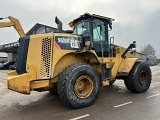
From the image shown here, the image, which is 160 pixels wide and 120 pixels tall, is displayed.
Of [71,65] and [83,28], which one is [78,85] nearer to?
[71,65]

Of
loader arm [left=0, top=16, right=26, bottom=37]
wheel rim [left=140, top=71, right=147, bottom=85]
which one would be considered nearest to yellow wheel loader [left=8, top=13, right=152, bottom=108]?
wheel rim [left=140, top=71, right=147, bottom=85]

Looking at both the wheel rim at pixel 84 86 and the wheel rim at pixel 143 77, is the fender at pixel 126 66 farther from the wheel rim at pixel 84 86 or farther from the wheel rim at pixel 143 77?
the wheel rim at pixel 84 86

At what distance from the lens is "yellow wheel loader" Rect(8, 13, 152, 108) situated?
593 cm

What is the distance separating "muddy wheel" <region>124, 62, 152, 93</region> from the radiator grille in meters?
3.25

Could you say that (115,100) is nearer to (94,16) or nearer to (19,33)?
(94,16)

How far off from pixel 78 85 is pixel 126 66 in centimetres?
241

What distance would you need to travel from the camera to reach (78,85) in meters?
6.33

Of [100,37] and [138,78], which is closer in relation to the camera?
[100,37]

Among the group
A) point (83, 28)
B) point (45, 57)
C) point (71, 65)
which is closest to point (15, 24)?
point (45, 57)

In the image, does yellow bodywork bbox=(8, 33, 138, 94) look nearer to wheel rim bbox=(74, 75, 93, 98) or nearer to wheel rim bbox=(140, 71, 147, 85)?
wheel rim bbox=(74, 75, 93, 98)

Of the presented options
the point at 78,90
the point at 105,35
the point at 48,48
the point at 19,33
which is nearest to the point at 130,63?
the point at 105,35

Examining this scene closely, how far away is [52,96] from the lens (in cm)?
796

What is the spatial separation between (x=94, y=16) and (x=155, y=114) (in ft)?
12.3

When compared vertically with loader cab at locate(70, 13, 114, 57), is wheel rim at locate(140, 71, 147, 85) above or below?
below
